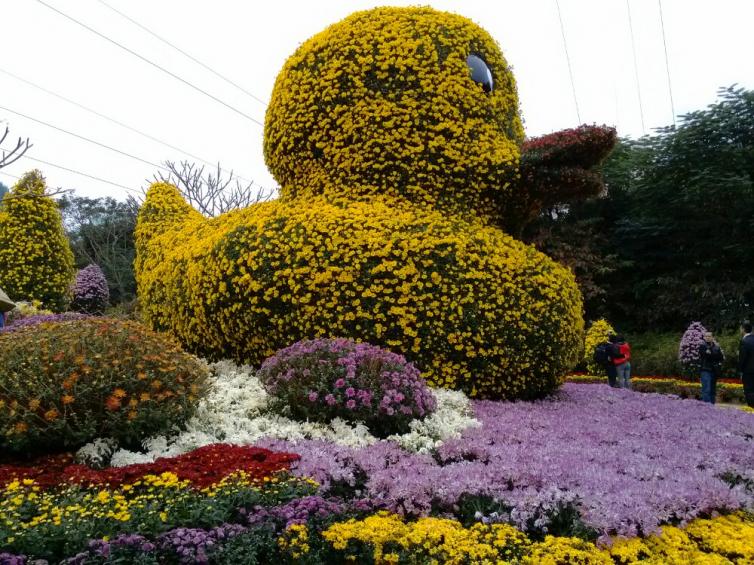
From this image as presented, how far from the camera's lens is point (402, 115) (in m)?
7.11

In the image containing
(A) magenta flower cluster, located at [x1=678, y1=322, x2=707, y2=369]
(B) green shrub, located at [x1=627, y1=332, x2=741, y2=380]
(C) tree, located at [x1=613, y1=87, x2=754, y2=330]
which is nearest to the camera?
(A) magenta flower cluster, located at [x1=678, y1=322, x2=707, y2=369]

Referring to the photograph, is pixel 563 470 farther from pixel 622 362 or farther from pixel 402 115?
pixel 622 362

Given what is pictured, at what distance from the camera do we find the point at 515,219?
7.89 metres

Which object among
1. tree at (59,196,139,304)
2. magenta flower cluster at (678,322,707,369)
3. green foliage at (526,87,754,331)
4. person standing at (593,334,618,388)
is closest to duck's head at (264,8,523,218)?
person standing at (593,334,618,388)

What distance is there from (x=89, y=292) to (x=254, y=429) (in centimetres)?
1694

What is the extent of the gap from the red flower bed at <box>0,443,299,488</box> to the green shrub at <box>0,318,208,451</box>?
246 millimetres

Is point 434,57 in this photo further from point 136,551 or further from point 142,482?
point 136,551

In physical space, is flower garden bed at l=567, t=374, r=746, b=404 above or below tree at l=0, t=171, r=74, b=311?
below

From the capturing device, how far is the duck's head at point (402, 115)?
7.15 metres

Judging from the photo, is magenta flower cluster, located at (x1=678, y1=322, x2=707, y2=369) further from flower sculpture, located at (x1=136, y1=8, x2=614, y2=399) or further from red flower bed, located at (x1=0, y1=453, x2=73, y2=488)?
red flower bed, located at (x1=0, y1=453, x2=73, y2=488)

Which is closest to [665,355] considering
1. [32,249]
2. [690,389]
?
[690,389]

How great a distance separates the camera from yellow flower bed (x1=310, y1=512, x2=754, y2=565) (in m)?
2.99

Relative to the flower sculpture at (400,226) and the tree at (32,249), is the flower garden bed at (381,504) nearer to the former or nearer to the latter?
the flower sculpture at (400,226)

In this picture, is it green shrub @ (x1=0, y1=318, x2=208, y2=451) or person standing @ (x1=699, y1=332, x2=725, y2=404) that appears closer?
green shrub @ (x1=0, y1=318, x2=208, y2=451)
